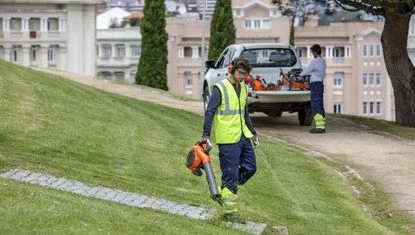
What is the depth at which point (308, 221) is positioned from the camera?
1088cm

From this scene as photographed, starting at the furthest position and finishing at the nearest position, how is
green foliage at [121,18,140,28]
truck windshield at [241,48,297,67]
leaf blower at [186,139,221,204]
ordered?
1. green foliage at [121,18,140,28]
2. truck windshield at [241,48,297,67]
3. leaf blower at [186,139,221,204]

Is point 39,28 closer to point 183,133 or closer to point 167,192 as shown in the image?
point 183,133

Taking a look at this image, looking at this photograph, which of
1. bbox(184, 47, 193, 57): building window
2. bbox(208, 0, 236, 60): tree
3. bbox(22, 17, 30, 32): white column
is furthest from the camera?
bbox(184, 47, 193, 57): building window

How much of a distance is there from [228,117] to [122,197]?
150cm

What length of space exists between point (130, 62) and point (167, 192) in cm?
5367

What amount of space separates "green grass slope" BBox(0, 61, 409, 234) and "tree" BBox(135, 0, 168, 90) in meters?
21.1

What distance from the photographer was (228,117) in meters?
9.69

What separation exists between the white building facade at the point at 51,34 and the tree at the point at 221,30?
18.5ft

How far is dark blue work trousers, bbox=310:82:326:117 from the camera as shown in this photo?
63.0 feet

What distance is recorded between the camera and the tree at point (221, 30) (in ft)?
141

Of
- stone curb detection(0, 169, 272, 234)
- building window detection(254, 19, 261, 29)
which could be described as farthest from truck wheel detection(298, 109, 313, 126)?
building window detection(254, 19, 261, 29)

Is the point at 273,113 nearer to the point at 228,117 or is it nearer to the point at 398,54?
the point at 398,54

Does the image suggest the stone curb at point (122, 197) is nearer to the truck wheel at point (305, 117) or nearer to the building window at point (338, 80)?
the truck wheel at point (305, 117)

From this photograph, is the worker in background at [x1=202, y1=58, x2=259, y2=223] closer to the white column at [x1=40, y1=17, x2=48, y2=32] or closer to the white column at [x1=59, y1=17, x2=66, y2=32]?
the white column at [x1=59, y1=17, x2=66, y2=32]
